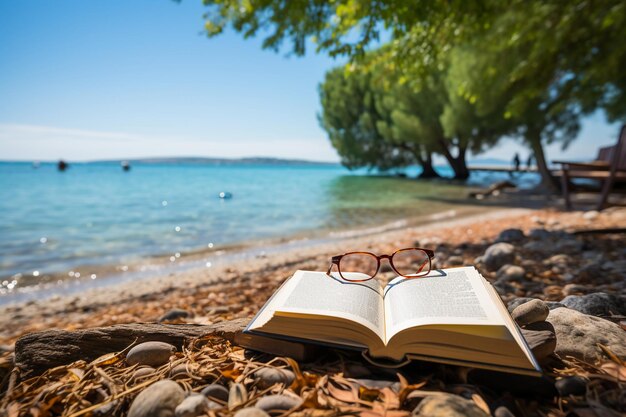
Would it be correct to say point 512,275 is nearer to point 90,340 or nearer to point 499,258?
point 499,258

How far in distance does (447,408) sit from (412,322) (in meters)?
0.28

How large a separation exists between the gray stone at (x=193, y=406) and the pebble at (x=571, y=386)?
1.16 metres

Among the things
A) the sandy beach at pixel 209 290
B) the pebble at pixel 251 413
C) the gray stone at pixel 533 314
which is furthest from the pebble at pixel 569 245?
the pebble at pixel 251 413

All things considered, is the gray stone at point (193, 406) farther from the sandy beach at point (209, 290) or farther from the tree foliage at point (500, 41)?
the tree foliage at point (500, 41)

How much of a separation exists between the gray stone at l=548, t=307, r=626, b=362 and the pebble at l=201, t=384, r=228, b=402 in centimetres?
135

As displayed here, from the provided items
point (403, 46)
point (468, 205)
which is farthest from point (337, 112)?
point (403, 46)

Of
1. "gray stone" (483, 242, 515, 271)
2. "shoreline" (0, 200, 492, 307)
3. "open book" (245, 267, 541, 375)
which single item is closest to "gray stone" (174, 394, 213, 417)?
"open book" (245, 267, 541, 375)

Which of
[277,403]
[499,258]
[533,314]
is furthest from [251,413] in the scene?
[499,258]

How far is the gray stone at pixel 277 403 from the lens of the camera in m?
1.02

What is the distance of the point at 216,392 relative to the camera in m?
1.13

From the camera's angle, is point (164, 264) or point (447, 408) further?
point (164, 264)

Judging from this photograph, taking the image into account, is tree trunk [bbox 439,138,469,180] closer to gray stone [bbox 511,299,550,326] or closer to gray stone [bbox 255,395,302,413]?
gray stone [bbox 511,299,550,326]

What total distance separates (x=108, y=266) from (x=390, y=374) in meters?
6.07

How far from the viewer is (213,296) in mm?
A: 3586
